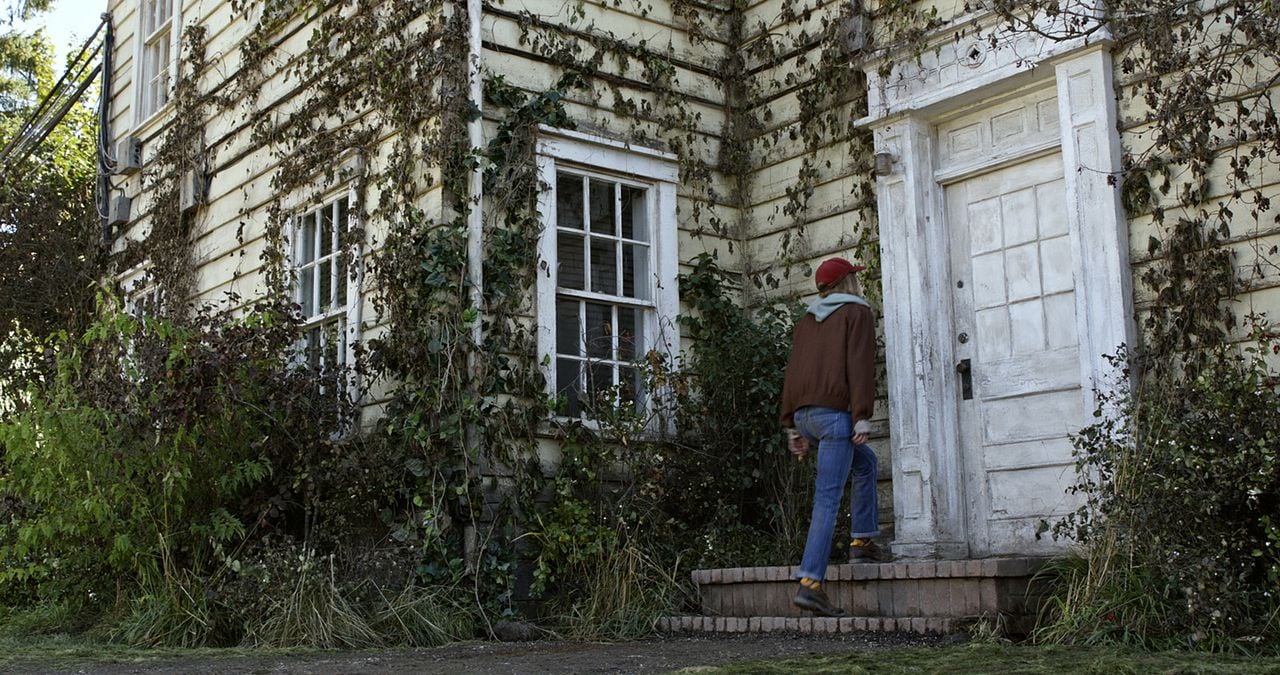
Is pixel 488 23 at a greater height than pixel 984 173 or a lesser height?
greater

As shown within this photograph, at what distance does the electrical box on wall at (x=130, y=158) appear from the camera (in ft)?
38.2

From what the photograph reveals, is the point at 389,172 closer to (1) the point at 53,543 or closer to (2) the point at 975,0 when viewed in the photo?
(1) the point at 53,543

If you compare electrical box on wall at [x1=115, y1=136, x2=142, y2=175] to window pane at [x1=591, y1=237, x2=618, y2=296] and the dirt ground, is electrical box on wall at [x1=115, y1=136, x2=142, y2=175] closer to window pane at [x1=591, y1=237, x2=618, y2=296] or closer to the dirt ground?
window pane at [x1=591, y1=237, x2=618, y2=296]

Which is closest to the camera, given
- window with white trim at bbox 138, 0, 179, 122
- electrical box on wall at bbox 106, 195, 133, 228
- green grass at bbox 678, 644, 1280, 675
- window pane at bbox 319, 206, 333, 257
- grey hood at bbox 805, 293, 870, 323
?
green grass at bbox 678, 644, 1280, 675

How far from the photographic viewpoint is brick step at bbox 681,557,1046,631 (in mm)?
5590

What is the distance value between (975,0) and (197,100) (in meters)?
6.55

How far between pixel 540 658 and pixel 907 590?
5.60ft

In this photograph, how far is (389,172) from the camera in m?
8.02

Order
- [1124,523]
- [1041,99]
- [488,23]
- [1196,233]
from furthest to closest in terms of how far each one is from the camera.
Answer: [488,23], [1041,99], [1196,233], [1124,523]

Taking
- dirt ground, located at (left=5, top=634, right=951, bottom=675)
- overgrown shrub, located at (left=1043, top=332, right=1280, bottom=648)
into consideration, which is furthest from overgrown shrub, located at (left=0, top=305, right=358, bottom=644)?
overgrown shrub, located at (left=1043, top=332, right=1280, bottom=648)

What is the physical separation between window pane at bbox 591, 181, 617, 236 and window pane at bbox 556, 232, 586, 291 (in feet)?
0.61

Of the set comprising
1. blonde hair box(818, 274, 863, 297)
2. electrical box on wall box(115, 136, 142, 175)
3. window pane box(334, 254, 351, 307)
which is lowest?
blonde hair box(818, 274, 863, 297)

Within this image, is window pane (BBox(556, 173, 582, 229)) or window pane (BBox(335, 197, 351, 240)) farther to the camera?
window pane (BBox(335, 197, 351, 240))

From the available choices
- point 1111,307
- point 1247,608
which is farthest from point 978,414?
point 1247,608
